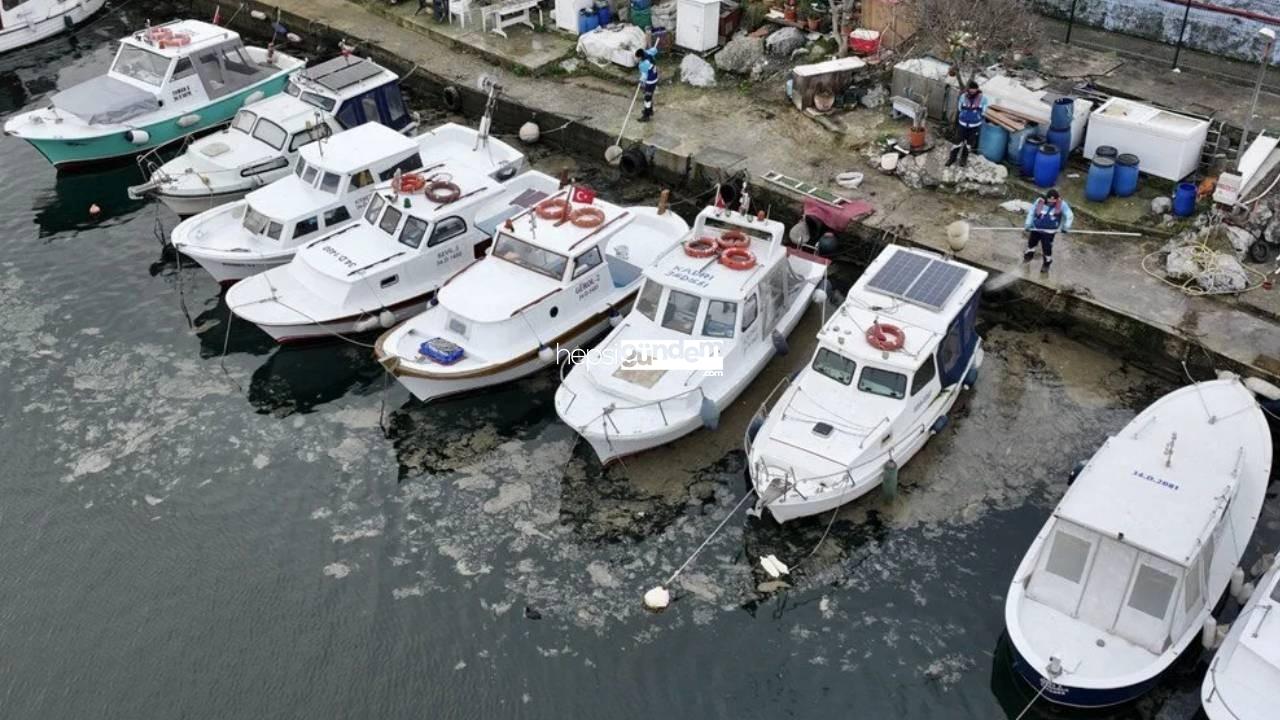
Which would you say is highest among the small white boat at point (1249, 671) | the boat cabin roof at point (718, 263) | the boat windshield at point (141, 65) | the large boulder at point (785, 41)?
the large boulder at point (785, 41)

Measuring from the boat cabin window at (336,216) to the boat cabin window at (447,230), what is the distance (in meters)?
2.10

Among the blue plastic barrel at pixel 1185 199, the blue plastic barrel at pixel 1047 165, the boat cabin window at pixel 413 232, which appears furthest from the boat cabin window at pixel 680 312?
the blue plastic barrel at pixel 1185 199

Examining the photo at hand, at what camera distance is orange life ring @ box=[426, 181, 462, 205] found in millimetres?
16688

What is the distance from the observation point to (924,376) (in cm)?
1332

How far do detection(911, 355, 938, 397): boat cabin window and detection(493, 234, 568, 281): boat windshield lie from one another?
17.8 feet

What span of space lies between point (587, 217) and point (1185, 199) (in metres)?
9.54

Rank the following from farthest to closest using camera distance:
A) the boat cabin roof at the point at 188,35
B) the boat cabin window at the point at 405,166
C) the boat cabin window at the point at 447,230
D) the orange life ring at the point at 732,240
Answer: the boat cabin roof at the point at 188,35
the boat cabin window at the point at 405,166
the boat cabin window at the point at 447,230
the orange life ring at the point at 732,240

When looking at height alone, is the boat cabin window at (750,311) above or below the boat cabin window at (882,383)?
above

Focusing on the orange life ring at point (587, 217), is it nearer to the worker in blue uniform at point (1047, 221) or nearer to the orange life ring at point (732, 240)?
the orange life ring at point (732, 240)

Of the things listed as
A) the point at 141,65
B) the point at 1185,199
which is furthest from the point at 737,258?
the point at 141,65

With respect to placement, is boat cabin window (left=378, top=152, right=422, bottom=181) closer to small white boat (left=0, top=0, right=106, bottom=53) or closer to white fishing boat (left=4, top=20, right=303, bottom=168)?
white fishing boat (left=4, top=20, right=303, bottom=168)

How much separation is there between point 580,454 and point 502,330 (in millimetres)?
2158

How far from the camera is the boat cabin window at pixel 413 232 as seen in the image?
16.4 metres

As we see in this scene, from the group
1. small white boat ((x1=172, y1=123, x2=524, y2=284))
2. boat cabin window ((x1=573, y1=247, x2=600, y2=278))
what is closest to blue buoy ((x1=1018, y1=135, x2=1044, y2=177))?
boat cabin window ((x1=573, y1=247, x2=600, y2=278))
